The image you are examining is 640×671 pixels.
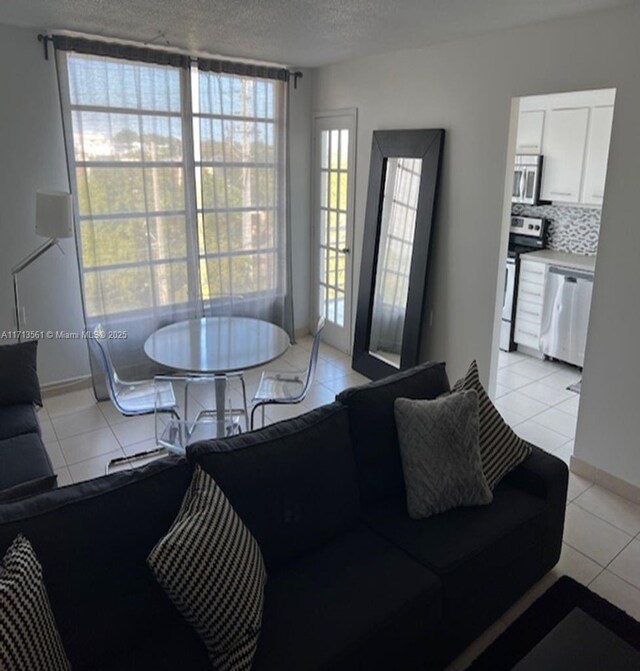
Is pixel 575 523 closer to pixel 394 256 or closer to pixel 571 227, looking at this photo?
pixel 394 256

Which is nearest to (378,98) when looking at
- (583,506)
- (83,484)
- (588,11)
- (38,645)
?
(588,11)

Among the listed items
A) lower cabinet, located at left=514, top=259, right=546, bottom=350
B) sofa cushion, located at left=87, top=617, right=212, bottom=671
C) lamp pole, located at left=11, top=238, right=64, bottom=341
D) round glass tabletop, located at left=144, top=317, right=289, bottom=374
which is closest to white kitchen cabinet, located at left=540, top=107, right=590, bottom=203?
lower cabinet, located at left=514, top=259, right=546, bottom=350

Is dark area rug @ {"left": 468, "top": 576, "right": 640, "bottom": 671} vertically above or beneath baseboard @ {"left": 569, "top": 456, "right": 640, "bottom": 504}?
beneath

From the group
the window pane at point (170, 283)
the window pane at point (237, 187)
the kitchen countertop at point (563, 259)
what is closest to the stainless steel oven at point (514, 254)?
the kitchen countertop at point (563, 259)

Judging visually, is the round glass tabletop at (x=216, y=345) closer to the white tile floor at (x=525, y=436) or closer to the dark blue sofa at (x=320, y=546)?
the white tile floor at (x=525, y=436)

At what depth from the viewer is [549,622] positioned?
2217mm

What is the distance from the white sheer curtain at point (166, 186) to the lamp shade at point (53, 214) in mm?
677

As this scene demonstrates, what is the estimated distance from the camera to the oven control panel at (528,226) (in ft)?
17.0

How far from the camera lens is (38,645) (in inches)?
50.7

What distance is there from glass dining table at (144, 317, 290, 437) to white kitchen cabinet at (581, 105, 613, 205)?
2791 mm

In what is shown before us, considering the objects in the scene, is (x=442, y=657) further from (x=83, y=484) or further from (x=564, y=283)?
(x=564, y=283)

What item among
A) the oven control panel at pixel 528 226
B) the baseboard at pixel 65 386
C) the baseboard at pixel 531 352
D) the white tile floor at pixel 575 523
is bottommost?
the white tile floor at pixel 575 523

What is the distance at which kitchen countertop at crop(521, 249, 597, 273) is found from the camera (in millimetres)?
4598

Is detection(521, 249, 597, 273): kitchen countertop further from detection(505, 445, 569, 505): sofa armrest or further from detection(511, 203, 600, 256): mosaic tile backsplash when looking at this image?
detection(505, 445, 569, 505): sofa armrest
